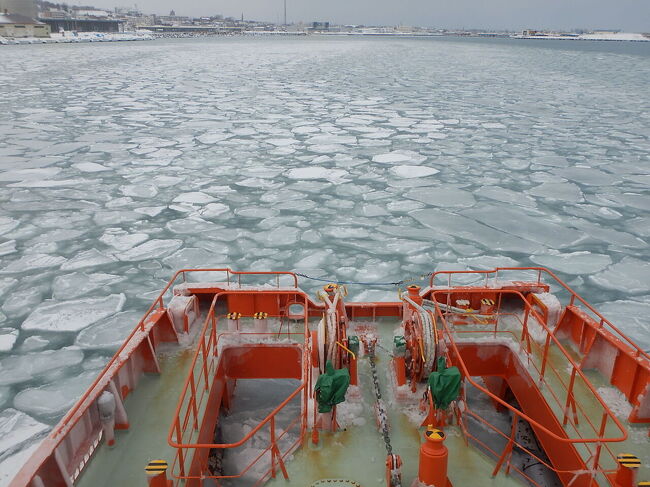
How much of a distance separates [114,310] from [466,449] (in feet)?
14.2

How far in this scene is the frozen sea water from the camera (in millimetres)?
6496

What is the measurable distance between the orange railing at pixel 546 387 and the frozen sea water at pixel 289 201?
1934 millimetres

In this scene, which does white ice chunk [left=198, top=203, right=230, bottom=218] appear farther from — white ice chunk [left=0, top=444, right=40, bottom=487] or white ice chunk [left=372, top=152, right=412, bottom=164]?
white ice chunk [left=0, top=444, right=40, bottom=487]

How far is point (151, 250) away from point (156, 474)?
5272 mm

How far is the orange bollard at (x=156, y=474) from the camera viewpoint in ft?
9.25

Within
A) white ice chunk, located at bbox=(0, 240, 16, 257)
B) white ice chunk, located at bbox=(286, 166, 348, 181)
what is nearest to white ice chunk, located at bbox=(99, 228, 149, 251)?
white ice chunk, located at bbox=(0, 240, 16, 257)

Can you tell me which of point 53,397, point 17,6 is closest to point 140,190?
point 53,397

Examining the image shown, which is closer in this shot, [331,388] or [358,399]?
[331,388]

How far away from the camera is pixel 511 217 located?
30.1ft

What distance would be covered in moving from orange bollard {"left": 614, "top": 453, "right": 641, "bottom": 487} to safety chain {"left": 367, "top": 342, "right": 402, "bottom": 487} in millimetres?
1222

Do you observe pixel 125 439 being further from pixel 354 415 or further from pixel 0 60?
pixel 0 60

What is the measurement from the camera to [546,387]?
158 inches

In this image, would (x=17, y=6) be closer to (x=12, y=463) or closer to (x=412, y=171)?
(x=412, y=171)

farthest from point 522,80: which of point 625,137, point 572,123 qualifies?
point 625,137
